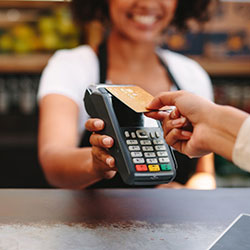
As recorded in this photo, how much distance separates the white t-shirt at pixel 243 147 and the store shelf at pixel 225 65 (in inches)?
79.0

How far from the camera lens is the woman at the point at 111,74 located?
1241 millimetres

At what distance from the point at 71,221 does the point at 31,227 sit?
0.07 m

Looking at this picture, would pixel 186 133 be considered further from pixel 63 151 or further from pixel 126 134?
pixel 63 151

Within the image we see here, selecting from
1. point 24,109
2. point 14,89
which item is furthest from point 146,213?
point 14,89

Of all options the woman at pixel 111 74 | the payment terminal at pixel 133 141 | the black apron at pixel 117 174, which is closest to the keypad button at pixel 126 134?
the payment terminal at pixel 133 141

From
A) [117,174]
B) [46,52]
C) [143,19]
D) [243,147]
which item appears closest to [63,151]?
[117,174]

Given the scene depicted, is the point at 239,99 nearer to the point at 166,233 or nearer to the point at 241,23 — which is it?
the point at 241,23

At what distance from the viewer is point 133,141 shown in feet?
2.45

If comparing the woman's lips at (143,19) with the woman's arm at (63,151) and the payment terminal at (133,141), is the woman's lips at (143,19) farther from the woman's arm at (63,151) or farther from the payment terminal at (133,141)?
the payment terminal at (133,141)

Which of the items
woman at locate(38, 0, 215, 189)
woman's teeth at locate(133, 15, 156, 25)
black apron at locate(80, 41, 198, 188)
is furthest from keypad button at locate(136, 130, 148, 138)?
woman's teeth at locate(133, 15, 156, 25)

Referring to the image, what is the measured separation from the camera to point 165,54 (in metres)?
1.74

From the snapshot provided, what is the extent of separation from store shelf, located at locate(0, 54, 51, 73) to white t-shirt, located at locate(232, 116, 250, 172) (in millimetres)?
2051

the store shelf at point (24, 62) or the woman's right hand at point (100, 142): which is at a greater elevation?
the woman's right hand at point (100, 142)

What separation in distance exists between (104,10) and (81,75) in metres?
0.43
